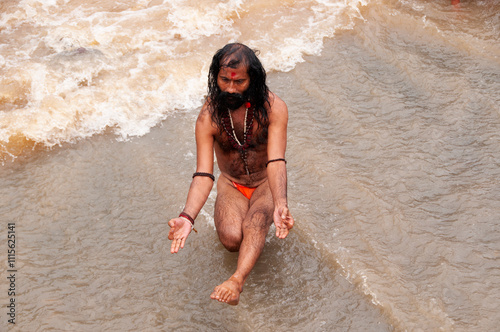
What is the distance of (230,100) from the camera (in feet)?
13.5

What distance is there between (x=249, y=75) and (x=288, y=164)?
70.3 inches

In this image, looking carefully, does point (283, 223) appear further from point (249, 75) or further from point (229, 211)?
point (249, 75)

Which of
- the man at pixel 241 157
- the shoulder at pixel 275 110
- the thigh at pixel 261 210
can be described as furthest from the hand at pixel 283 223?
the shoulder at pixel 275 110

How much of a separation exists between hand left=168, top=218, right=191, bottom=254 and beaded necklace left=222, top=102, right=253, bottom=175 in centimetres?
90

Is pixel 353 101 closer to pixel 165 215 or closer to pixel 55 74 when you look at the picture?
pixel 165 215

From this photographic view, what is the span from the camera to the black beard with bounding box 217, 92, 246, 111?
160 inches

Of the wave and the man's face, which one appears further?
the wave

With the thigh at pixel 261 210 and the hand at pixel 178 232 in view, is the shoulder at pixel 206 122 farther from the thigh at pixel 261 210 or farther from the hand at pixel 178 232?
the hand at pixel 178 232

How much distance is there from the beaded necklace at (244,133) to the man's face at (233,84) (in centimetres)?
14

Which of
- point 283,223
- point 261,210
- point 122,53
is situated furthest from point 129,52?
point 283,223

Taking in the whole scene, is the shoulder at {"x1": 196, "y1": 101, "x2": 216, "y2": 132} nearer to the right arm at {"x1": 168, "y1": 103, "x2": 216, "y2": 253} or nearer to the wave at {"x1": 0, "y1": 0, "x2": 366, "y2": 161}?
the right arm at {"x1": 168, "y1": 103, "x2": 216, "y2": 253}

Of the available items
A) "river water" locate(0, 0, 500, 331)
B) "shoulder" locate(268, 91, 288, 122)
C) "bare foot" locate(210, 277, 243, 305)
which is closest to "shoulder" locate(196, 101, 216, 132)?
"shoulder" locate(268, 91, 288, 122)

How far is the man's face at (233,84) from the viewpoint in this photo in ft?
12.9

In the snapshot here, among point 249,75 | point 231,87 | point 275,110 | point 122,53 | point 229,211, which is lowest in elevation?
point 122,53
